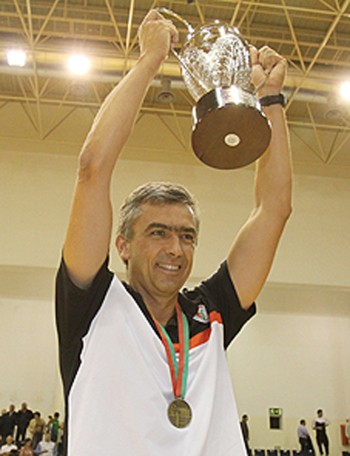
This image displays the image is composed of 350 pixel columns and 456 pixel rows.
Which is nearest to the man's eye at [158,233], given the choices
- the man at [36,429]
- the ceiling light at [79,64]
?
the ceiling light at [79,64]

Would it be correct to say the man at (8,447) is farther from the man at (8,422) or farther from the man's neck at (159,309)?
the man's neck at (159,309)

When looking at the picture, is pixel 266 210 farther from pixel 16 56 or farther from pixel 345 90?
pixel 345 90

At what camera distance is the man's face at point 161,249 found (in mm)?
1812

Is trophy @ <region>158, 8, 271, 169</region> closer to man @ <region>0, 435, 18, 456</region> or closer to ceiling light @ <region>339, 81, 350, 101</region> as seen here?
ceiling light @ <region>339, 81, 350, 101</region>

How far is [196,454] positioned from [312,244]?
1493 cm

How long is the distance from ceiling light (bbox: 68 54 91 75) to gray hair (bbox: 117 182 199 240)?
41.0 ft

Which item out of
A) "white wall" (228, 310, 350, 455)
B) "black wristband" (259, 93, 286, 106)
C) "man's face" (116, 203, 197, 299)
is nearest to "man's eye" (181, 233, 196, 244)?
"man's face" (116, 203, 197, 299)

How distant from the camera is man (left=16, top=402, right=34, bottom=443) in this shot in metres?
14.8

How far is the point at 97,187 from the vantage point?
1.65m

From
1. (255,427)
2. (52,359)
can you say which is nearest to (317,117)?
(255,427)

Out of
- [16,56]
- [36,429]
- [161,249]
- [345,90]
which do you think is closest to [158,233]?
[161,249]

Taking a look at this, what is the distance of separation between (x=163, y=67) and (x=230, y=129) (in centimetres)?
1262

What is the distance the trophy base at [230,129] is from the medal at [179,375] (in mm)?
599

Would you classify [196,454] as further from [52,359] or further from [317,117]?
[317,117]
